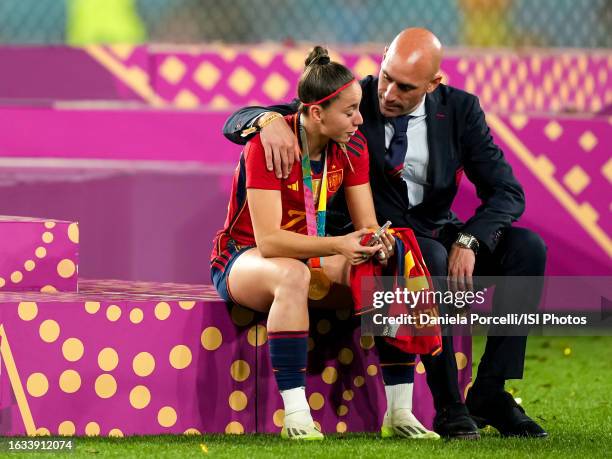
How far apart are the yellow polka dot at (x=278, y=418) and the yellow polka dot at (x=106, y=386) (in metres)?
0.45

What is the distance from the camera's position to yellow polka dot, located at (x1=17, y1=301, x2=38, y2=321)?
350cm

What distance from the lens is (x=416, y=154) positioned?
385cm

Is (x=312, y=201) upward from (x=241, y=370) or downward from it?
upward

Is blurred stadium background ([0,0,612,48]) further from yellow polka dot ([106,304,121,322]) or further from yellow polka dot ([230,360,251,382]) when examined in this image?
yellow polka dot ([106,304,121,322])

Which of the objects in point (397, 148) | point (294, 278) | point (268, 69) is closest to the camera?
point (294, 278)

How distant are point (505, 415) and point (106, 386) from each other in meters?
1.09

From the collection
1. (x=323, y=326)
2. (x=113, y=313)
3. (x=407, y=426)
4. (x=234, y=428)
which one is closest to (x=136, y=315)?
(x=113, y=313)

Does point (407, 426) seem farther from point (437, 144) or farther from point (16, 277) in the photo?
point (16, 277)

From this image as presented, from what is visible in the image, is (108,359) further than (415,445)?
Yes

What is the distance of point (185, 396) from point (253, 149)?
2.29 feet

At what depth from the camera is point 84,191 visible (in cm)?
583

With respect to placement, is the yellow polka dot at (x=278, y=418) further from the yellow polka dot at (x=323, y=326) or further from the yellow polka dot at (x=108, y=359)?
the yellow polka dot at (x=108, y=359)

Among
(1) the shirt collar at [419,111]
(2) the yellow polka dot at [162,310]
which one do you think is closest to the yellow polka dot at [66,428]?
(2) the yellow polka dot at [162,310]

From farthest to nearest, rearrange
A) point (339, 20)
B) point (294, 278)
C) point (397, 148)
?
point (339, 20), point (397, 148), point (294, 278)
